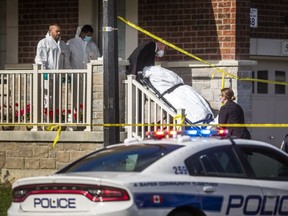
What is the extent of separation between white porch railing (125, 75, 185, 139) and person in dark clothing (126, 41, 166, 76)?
85 centimetres

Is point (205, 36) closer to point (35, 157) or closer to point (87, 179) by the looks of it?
point (35, 157)

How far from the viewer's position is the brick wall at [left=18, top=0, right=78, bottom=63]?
20328mm

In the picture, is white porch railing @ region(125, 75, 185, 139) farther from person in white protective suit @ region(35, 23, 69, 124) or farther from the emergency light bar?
the emergency light bar

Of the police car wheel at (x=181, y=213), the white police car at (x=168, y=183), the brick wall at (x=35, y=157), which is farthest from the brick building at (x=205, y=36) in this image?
the police car wheel at (x=181, y=213)

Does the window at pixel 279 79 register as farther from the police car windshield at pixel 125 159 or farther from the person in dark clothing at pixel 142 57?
the police car windshield at pixel 125 159

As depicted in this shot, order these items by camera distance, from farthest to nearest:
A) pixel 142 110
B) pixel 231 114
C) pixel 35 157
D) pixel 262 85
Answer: pixel 262 85 → pixel 35 157 → pixel 142 110 → pixel 231 114

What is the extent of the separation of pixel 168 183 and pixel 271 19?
31.7 feet

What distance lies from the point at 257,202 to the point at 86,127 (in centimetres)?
670

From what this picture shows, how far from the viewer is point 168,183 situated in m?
11.0

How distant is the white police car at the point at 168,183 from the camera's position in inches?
424

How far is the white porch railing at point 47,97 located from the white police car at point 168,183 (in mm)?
5706

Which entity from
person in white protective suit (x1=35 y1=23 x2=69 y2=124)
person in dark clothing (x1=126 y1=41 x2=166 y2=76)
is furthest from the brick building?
person in white protective suit (x1=35 y1=23 x2=69 y2=124)

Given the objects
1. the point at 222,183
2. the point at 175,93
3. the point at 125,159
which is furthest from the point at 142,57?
the point at 222,183

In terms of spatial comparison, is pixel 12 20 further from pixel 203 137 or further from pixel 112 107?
pixel 203 137
